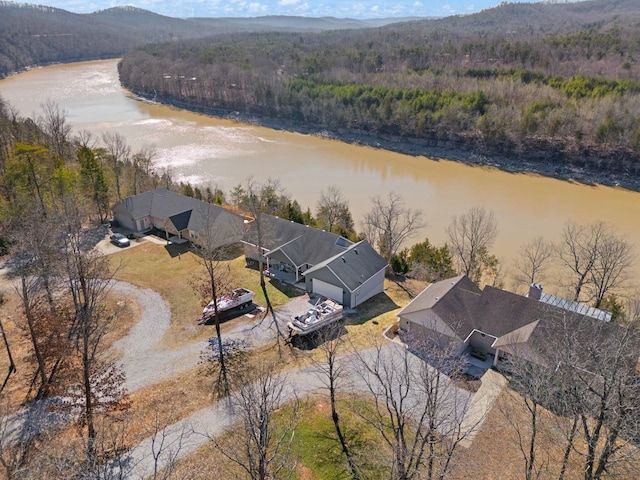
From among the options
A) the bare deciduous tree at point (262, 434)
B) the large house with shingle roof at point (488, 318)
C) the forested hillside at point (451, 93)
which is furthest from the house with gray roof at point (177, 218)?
the forested hillside at point (451, 93)

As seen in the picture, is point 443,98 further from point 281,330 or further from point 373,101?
point 281,330

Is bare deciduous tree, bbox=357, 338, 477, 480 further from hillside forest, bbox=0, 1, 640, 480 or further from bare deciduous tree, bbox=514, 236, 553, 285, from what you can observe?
bare deciduous tree, bbox=514, 236, 553, 285

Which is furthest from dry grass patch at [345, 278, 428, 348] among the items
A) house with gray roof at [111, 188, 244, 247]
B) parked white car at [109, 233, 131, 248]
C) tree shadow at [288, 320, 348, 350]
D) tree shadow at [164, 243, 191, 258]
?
parked white car at [109, 233, 131, 248]

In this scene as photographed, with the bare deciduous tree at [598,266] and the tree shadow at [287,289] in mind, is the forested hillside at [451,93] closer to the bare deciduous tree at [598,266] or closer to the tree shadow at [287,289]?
the bare deciduous tree at [598,266]

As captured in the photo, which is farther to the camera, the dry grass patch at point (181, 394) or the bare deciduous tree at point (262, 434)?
the dry grass patch at point (181, 394)

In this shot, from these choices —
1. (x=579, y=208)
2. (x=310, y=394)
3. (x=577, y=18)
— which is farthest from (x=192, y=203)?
(x=577, y=18)

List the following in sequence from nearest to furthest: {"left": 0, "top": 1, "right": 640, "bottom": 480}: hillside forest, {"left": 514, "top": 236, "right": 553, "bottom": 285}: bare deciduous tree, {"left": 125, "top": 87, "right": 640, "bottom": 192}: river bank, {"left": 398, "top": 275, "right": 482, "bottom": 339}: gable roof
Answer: {"left": 0, "top": 1, "right": 640, "bottom": 480}: hillside forest, {"left": 398, "top": 275, "right": 482, "bottom": 339}: gable roof, {"left": 514, "top": 236, "right": 553, "bottom": 285}: bare deciduous tree, {"left": 125, "top": 87, "right": 640, "bottom": 192}: river bank

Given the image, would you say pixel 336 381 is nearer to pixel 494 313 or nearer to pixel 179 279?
pixel 494 313
